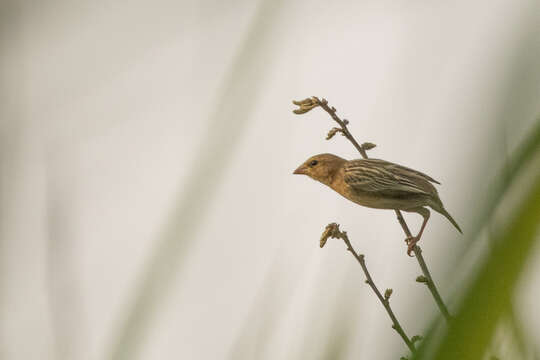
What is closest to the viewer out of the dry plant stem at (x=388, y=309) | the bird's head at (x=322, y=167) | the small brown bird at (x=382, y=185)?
the dry plant stem at (x=388, y=309)

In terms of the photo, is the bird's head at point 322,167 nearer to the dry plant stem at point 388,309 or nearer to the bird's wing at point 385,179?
Result: the bird's wing at point 385,179

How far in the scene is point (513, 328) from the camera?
0.58 m

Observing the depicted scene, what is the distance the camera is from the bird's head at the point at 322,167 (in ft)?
10.4

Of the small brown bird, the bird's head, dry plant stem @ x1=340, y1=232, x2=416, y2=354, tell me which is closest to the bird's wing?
the small brown bird

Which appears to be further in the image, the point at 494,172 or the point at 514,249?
the point at 494,172

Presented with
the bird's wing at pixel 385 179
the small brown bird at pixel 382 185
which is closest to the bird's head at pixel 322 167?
the small brown bird at pixel 382 185

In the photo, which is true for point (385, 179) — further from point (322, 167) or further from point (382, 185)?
point (322, 167)

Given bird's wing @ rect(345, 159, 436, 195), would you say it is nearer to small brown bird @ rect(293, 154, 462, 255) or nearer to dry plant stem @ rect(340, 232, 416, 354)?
small brown bird @ rect(293, 154, 462, 255)

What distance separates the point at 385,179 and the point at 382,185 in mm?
61

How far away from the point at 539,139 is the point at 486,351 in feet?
0.35

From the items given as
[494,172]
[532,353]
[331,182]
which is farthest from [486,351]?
[331,182]

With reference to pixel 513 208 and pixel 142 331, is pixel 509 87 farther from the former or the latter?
pixel 142 331

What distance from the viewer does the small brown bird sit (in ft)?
8.80

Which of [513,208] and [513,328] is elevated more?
[513,208]
